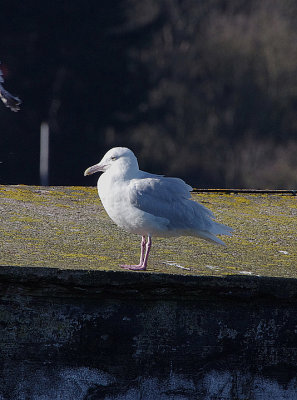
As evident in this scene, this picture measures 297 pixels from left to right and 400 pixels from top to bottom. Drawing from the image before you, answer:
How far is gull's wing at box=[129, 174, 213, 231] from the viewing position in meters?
2.99

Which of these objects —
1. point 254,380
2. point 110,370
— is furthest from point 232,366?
point 110,370

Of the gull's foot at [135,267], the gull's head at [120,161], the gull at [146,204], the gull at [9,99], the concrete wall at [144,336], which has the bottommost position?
the concrete wall at [144,336]

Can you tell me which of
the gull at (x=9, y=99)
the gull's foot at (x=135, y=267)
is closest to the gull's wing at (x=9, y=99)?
the gull at (x=9, y=99)

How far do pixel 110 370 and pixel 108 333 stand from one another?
5.8 inches

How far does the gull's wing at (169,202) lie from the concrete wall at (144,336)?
39 centimetres

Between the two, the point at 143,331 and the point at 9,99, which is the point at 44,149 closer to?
the point at 9,99

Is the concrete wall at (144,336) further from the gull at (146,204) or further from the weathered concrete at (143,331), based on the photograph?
the gull at (146,204)

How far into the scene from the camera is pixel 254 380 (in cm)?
287

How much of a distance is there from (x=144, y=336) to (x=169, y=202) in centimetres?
60

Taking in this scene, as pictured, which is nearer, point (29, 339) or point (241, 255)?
point (29, 339)

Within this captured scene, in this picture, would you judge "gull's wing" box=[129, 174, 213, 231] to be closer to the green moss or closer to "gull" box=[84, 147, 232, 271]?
"gull" box=[84, 147, 232, 271]

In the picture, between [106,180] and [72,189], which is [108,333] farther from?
[72,189]

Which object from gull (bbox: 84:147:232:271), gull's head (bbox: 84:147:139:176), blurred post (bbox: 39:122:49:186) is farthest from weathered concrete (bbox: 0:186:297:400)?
blurred post (bbox: 39:122:49:186)

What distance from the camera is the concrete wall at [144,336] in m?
2.71
